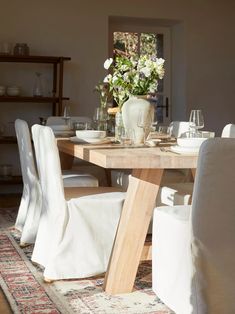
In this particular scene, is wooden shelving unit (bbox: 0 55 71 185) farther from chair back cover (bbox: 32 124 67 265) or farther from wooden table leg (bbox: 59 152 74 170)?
chair back cover (bbox: 32 124 67 265)

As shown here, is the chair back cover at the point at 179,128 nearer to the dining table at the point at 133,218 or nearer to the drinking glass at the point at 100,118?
the drinking glass at the point at 100,118

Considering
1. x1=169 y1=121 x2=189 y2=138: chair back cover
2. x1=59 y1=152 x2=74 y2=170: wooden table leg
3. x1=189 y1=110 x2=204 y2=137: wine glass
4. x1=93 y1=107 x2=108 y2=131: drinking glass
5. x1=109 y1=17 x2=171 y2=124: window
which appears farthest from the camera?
x1=109 y1=17 x2=171 y2=124: window

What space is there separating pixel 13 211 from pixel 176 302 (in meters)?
3.28

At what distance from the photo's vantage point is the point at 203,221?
6.50 feet

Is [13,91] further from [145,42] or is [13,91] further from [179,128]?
[179,128]

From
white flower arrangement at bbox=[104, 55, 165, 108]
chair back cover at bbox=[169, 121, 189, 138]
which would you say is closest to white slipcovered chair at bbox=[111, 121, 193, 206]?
chair back cover at bbox=[169, 121, 189, 138]

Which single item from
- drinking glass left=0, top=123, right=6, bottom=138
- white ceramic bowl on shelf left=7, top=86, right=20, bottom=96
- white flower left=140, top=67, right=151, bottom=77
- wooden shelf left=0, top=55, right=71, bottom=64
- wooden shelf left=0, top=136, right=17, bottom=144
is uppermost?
wooden shelf left=0, top=55, right=71, bottom=64

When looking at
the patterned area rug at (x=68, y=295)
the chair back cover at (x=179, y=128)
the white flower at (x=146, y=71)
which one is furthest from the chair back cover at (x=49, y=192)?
the chair back cover at (x=179, y=128)

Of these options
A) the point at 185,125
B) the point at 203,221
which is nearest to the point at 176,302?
the point at 203,221

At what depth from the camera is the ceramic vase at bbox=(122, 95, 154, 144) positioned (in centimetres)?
334

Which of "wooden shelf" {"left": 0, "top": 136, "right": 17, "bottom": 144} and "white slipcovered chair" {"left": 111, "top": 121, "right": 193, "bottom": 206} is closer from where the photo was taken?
"white slipcovered chair" {"left": 111, "top": 121, "right": 193, "bottom": 206}

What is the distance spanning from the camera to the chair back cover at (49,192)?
9.93 ft

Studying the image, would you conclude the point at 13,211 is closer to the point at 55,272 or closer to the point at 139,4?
the point at 55,272

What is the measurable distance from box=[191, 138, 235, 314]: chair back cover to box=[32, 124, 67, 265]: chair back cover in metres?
1.18
